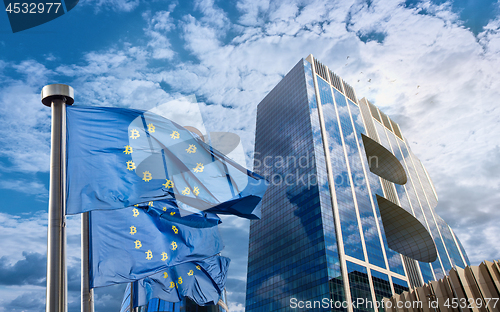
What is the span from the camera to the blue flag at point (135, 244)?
1234 centimetres

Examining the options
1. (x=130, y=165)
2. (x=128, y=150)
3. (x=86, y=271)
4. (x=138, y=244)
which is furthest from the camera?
(x=138, y=244)

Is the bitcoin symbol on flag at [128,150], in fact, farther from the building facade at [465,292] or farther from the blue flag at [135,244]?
the building facade at [465,292]

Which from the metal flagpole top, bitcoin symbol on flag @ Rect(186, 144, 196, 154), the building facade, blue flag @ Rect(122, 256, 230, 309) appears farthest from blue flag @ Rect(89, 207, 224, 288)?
the building facade

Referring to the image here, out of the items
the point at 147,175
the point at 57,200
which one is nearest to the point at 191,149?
the point at 147,175

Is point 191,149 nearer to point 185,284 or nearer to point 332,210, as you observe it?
point 185,284

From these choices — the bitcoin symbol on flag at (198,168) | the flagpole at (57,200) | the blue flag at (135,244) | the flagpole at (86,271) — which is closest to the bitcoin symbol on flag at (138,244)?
the blue flag at (135,244)

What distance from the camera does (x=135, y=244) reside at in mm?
13656

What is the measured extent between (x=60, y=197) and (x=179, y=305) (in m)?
58.9

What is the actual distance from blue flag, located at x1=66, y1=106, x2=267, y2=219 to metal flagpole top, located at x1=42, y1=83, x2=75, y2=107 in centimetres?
91

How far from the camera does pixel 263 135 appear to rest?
11300 centimetres

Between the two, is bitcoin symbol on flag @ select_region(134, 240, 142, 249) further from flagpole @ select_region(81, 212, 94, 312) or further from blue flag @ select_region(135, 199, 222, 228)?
flagpole @ select_region(81, 212, 94, 312)

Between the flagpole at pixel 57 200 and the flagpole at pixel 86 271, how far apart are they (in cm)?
175

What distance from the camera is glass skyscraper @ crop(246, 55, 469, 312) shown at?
70.6m

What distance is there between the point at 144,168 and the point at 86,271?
3783 millimetres
